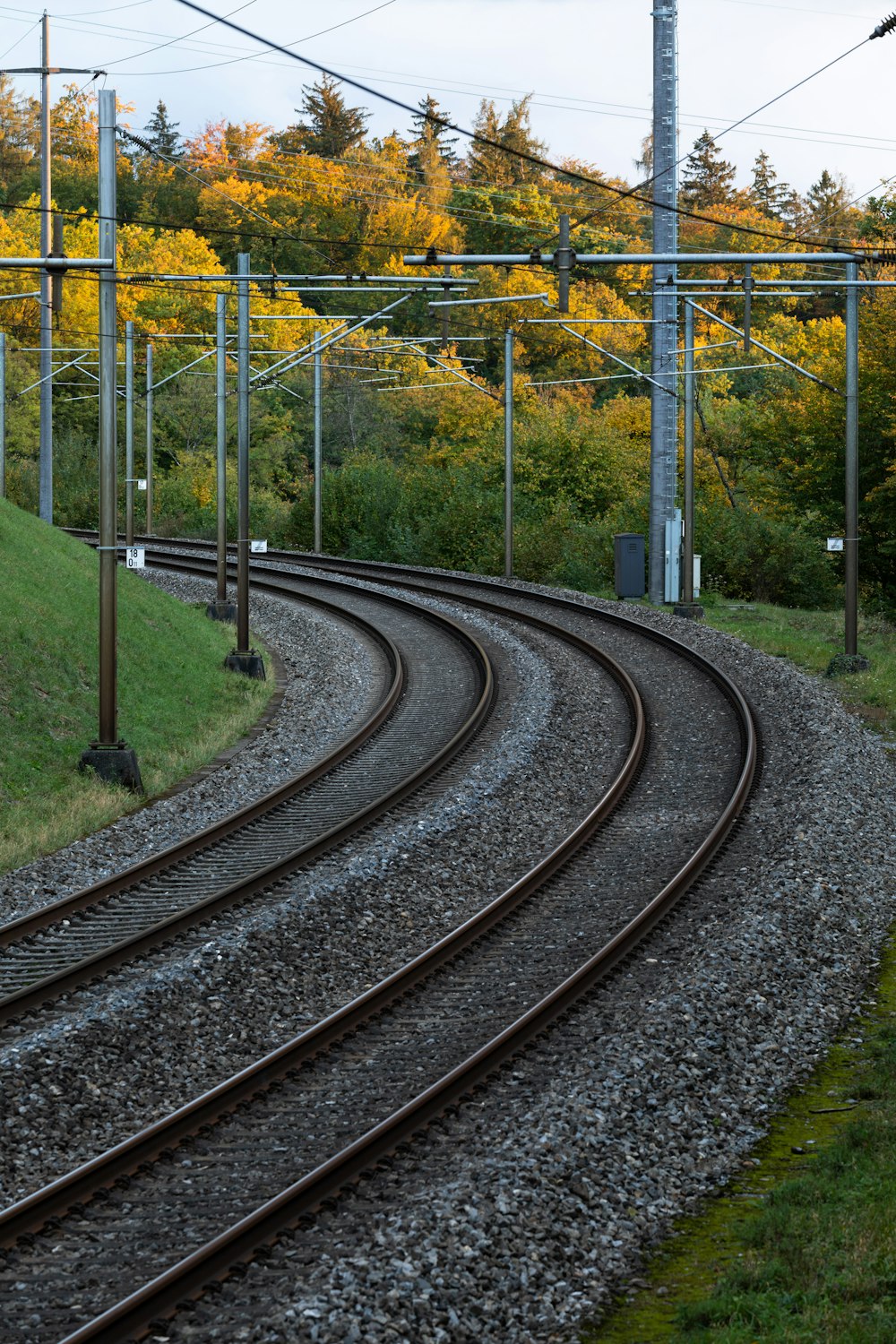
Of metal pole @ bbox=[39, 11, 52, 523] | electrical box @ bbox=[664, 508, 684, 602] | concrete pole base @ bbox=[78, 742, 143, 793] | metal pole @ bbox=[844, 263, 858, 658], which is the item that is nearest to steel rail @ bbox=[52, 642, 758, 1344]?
concrete pole base @ bbox=[78, 742, 143, 793]

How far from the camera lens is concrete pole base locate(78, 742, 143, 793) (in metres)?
17.7

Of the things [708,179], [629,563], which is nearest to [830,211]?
[708,179]

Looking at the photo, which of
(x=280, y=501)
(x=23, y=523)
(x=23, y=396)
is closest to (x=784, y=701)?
(x=23, y=523)

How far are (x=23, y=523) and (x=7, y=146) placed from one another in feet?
244

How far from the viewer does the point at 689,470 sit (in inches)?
1300

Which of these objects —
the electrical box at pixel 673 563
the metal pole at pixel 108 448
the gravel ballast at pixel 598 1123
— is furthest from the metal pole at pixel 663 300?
the gravel ballast at pixel 598 1123

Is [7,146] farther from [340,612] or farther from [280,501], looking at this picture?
[340,612]

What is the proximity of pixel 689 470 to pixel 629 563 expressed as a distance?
166 inches

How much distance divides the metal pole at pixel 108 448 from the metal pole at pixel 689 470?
1780cm

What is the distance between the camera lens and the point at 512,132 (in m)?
94.9

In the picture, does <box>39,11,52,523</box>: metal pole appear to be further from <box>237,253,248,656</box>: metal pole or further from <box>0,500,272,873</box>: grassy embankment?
<box>237,253,248,656</box>: metal pole

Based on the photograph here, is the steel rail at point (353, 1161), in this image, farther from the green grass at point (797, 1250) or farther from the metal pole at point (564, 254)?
the metal pole at point (564, 254)

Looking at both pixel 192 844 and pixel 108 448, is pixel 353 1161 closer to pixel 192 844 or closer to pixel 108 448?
pixel 192 844

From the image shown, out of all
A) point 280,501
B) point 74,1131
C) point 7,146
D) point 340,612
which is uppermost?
point 7,146
